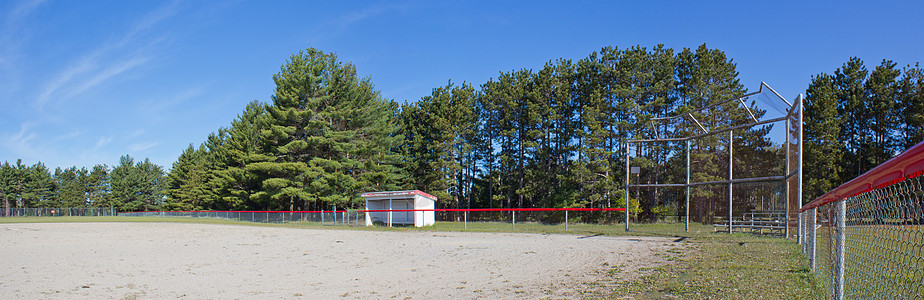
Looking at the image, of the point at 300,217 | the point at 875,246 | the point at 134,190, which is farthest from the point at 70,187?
the point at 875,246

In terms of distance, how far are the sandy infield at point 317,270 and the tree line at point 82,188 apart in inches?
3651

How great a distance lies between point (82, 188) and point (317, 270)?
124033mm

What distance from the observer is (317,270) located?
471 inches

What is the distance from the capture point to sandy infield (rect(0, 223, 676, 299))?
8.98 meters

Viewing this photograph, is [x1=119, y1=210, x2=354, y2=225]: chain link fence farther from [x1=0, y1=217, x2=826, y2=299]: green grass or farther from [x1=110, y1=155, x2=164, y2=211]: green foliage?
[x1=110, y1=155, x2=164, y2=211]: green foliage

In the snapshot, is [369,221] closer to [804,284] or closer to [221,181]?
[804,284]

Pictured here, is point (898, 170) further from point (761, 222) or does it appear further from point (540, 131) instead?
point (540, 131)

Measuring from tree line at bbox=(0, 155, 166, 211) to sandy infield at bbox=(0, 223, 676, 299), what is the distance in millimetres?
92733

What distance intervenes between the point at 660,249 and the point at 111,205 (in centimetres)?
10968

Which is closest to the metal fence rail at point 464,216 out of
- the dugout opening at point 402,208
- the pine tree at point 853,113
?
the dugout opening at point 402,208

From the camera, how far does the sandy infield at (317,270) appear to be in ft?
29.5

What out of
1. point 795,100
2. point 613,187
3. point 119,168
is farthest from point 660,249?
point 119,168

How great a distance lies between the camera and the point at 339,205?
155 feet

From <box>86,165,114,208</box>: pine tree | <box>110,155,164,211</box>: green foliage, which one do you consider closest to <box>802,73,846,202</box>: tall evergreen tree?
<box>110,155,164,211</box>: green foliage
